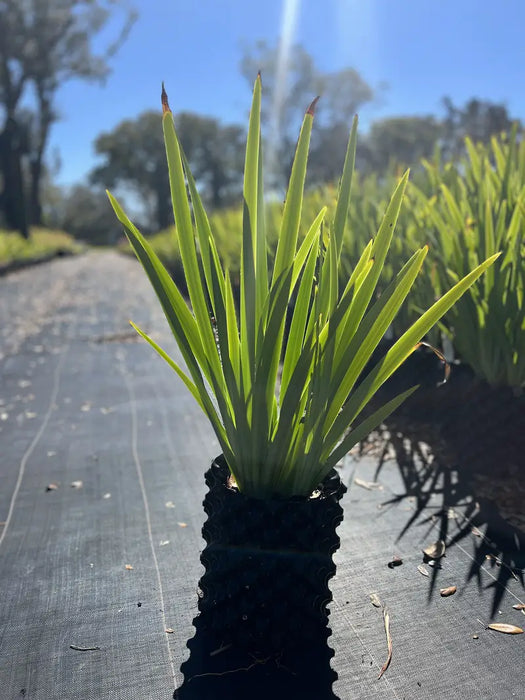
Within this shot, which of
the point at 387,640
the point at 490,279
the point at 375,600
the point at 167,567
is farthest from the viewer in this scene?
the point at 490,279

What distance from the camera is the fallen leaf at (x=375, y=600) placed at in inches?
42.0

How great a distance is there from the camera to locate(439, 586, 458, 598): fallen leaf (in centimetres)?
109

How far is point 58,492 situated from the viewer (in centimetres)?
154

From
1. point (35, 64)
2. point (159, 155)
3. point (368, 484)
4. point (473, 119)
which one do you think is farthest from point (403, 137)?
point (368, 484)

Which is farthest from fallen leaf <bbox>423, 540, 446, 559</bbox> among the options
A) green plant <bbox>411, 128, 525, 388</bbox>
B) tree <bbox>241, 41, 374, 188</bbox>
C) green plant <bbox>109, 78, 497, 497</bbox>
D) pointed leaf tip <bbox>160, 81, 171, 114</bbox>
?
tree <bbox>241, 41, 374, 188</bbox>

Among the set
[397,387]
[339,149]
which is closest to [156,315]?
[397,387]

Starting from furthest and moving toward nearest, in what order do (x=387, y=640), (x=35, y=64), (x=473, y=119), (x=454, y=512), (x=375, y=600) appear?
(x=473, y=119), (x=35, y=64), (x=454, y=512), (x=375, y=600), (x=387, y=640)

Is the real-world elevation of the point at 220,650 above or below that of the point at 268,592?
below

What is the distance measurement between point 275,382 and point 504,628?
1.98 feet

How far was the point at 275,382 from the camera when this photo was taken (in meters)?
0.94

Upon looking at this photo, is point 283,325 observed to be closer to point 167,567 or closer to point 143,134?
point 167,567

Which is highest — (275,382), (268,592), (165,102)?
(165,102)

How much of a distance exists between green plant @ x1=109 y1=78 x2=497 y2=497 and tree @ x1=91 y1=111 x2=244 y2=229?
3646 cm

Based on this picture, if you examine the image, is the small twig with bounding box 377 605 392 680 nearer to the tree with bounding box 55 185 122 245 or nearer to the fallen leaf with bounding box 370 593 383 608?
the fallen leaf with bounding box 370 593 383 608
